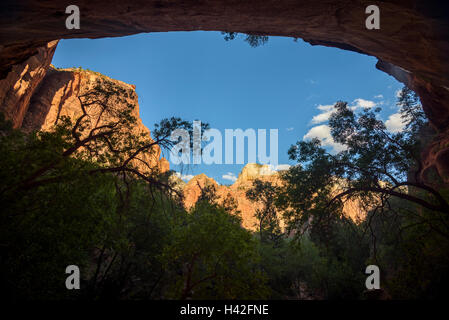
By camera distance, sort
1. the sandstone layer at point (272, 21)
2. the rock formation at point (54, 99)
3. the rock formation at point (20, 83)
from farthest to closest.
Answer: the rock formation at point (54, 99), the rock formation at point (20, 83), the sandstone layer at point (272, 21)

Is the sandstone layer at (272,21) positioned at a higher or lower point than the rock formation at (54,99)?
lower

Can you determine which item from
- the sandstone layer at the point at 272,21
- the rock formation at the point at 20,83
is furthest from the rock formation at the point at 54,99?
the sandstone layer at the point at 272,21

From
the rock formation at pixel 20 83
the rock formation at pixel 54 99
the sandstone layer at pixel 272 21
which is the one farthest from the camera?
the rock formation at pixel 54 99

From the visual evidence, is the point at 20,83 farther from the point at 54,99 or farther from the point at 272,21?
the point at 272,21

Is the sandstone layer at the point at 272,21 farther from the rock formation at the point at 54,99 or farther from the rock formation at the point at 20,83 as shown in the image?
the rock formation at the point at 54,99

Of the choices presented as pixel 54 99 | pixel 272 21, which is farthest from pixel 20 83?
pixel 272 21

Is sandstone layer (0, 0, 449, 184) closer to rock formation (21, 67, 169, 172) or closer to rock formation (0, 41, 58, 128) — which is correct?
rock formation (0, 41, 58, 128)

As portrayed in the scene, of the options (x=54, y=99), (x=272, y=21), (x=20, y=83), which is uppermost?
(x=54, y=99)

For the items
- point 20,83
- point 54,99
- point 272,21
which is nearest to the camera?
point 272,21

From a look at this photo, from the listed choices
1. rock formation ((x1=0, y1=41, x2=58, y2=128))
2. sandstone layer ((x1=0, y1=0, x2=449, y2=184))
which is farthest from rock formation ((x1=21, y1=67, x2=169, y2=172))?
sandstone layer ((x1=0, y1=0, x2=449, y2=184))

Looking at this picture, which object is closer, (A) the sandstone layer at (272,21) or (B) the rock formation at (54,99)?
(A) the sandstone layer at (272,21)
